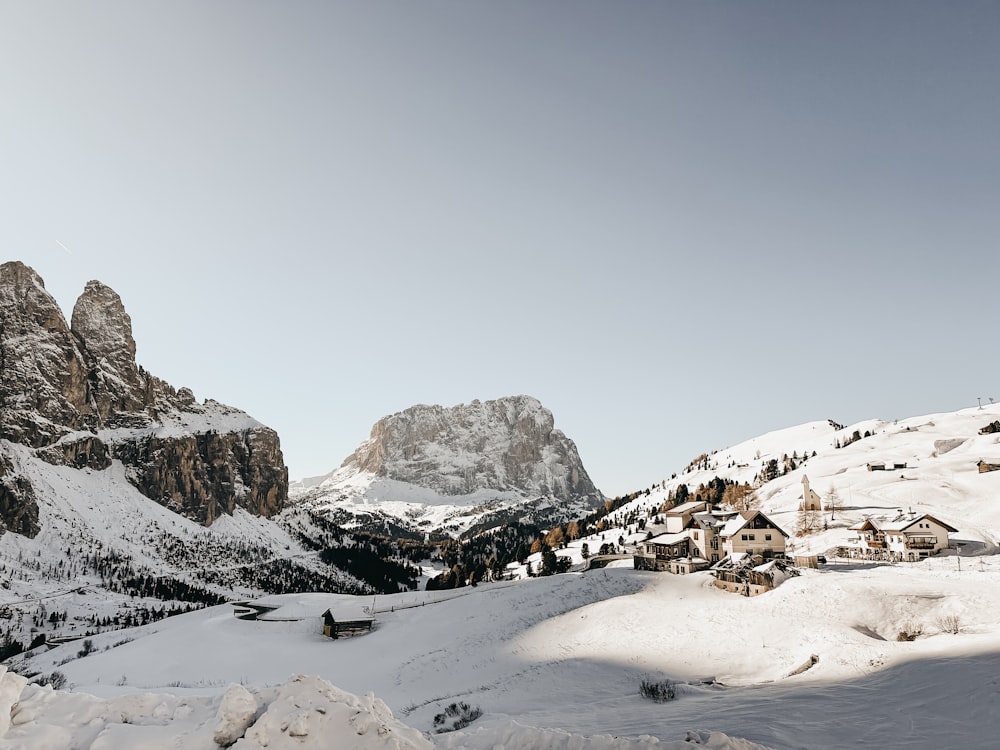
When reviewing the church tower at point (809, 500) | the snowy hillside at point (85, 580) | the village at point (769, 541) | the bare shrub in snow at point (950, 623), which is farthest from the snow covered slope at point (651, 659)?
the snowy hillside at point (85, 580)

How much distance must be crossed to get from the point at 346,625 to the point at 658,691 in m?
45.7

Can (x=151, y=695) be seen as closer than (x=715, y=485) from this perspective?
Yes

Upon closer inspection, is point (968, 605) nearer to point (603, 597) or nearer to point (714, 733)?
point (603, 597)

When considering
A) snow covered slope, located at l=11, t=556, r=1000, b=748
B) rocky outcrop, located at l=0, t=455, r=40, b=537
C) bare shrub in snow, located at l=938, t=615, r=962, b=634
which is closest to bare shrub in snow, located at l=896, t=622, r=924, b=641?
snow covered slope, located at l=11, t=556, r=1000, b=748

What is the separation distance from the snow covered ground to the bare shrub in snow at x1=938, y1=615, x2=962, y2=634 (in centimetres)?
13

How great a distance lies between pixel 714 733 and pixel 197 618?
75.5 metres

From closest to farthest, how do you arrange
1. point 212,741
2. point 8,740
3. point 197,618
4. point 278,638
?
1. point 8,740
2. point 212,741
3. point 278,638
4. point 197,618

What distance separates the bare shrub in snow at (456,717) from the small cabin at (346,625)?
37737 millimetres

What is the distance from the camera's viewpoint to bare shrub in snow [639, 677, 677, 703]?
79.2 ft

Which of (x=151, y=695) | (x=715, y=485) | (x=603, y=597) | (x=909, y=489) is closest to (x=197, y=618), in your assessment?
(x=603, y=597)

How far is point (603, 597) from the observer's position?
52812 mm

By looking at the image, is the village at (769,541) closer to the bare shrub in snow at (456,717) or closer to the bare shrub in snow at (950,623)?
the bare shrub in snow at (950,623)

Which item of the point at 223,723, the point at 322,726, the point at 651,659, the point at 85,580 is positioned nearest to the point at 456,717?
the point at 651,659

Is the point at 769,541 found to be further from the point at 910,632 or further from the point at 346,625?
the point at 346,625
